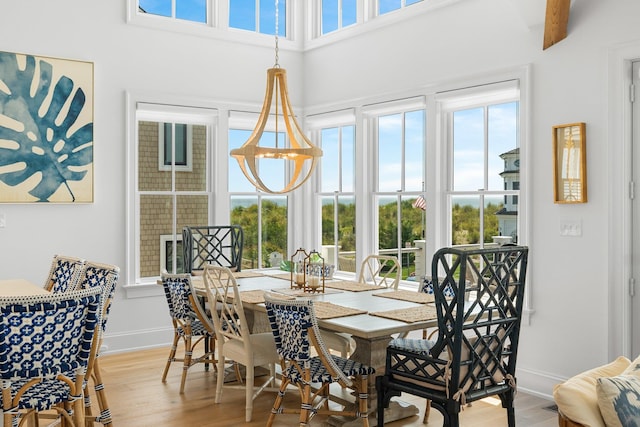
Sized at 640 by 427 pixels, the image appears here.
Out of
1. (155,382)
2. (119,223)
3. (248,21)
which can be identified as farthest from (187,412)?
(248,21)

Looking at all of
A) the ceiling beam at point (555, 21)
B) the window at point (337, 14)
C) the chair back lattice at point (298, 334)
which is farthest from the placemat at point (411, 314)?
the window at point (337, 14)

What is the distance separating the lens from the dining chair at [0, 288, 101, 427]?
2654 millimetres

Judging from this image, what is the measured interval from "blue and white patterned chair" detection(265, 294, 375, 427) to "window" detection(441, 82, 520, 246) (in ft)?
6.78

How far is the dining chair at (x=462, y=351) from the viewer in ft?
9.89

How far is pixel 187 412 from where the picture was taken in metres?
4.18

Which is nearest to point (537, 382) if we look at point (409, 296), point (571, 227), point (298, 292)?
point (571, 227)

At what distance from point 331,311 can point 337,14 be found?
13.2 feet

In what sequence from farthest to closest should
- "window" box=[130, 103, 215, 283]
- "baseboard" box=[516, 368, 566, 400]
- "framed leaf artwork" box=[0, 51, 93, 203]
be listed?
"window" box=[130, 103, 215, 283] → "framed leaf artwork" box=[0, 51, 93, 203] → "baseboard" box=[516, 368, 566, 400]

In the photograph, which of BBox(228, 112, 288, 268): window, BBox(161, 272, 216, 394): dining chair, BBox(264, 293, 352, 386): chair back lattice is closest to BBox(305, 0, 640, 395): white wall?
BBox(264, 293, 352, 386): chair back lattice

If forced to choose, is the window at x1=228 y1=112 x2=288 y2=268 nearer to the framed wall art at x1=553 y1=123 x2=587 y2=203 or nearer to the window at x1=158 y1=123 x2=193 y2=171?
the window at x1=158 y1=123 x2=193 y2=171

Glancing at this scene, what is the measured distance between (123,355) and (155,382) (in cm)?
105

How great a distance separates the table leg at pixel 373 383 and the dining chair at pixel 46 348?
152cm

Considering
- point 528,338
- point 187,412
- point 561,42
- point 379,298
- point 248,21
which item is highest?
point 248,21

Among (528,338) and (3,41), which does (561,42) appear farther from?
(3,41)
